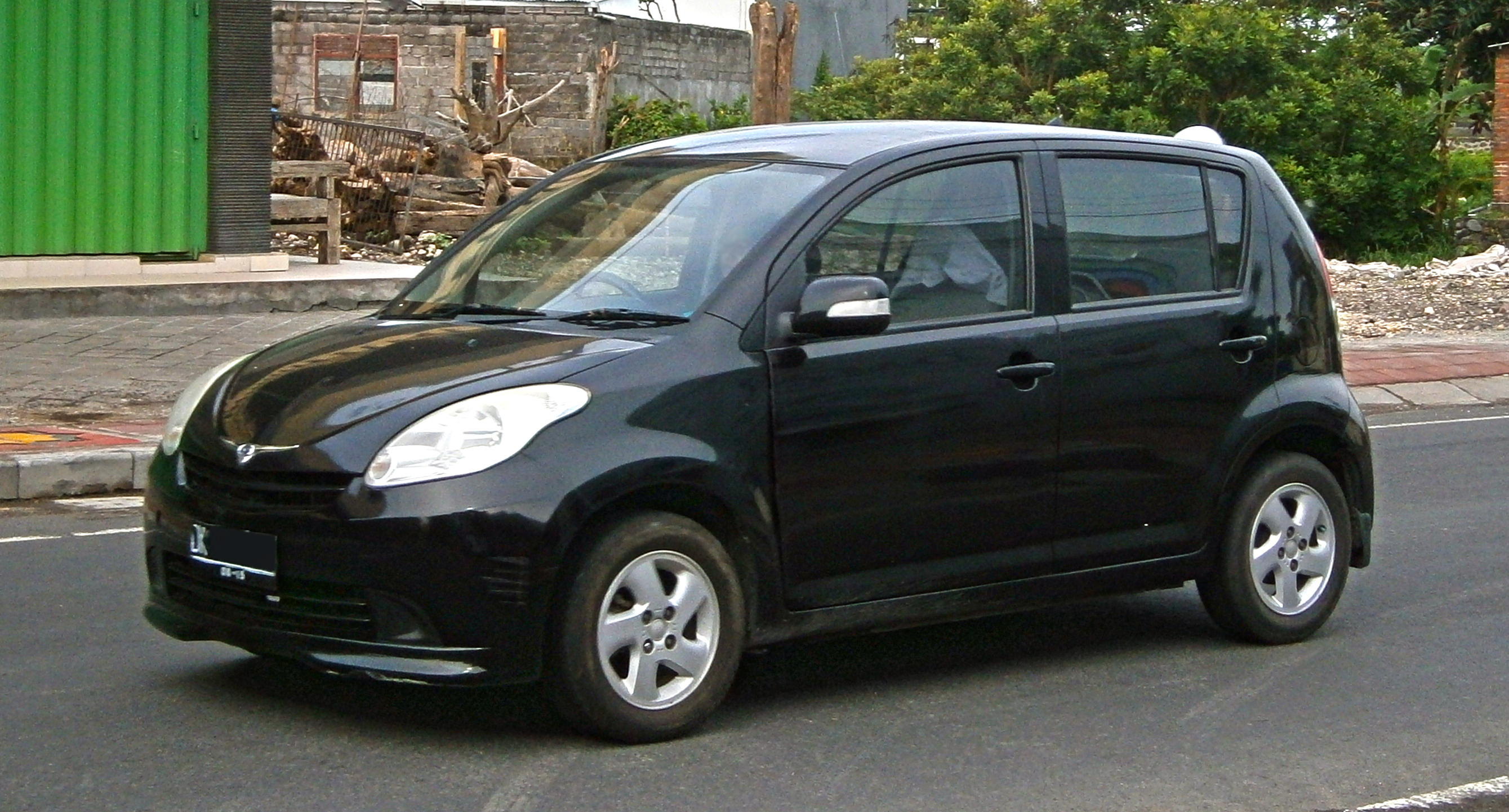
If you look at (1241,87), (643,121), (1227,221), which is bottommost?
(1227,221)

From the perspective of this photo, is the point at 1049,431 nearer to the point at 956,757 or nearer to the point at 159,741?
the point at 956,757

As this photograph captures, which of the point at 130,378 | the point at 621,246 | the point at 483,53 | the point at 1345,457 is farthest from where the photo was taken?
the point at 483,53

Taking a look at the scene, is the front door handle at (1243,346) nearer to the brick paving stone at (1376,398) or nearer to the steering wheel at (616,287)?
the steering wheel at (616,287)

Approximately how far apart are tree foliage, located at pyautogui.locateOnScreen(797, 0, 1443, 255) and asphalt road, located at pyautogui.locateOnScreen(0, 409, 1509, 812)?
20070 mm

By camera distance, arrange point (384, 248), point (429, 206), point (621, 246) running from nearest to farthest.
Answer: point (621, 246) < point (384, 248) < point (429, 206)

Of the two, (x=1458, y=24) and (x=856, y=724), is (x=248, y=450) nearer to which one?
(x=856, y=724)

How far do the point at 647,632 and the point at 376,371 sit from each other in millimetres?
Answer: 968

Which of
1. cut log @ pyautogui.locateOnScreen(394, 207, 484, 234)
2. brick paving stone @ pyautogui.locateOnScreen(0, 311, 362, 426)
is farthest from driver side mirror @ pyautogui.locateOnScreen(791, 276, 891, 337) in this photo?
cut log @ pyautogui.locateOnScreen(394, 207, 484, 234)

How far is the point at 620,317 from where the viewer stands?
17.5 feet

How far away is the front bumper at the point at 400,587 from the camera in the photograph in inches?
183

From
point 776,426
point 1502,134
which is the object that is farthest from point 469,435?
point 1502,134

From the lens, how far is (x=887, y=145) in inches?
223

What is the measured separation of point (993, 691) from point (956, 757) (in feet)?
2.49

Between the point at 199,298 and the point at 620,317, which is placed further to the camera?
the point at 199,298
